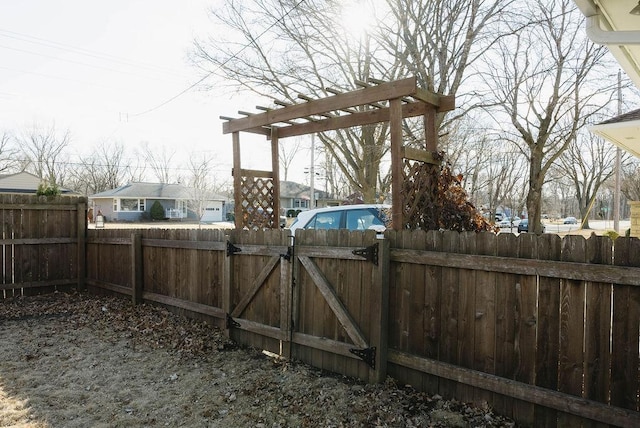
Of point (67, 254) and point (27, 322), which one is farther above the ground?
point (67, 254)

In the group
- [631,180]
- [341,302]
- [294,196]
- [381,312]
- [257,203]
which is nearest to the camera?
[381,312]

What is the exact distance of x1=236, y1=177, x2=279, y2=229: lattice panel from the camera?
19.0 feet

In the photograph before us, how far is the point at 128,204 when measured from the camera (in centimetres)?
3747

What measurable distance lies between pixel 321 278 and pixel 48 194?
258 inches

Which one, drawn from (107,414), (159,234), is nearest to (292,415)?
(107,414)

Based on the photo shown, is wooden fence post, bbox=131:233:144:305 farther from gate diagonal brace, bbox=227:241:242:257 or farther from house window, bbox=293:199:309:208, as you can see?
house window, bbox=293:199:309:208

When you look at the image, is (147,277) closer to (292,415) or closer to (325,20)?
(292,415)

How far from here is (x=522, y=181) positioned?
83.0 feet

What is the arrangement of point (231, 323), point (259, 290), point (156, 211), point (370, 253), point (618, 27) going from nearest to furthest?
point (618, 27)
point (370, 253)
point (259, 290)
point (231, 323)
point (156, 211)

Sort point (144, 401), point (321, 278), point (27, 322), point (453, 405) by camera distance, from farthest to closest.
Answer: point (27, 322) < point (321, 278) < point (144, 401) < point (453, 405)

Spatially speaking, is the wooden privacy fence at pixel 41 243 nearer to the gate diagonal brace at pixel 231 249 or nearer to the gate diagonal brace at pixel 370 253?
the gate diagonal brace at pixel 231 249

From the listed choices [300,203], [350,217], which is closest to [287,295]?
[350,217]

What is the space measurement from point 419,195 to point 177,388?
2.91m

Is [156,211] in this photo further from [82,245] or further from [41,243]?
[41,243]
